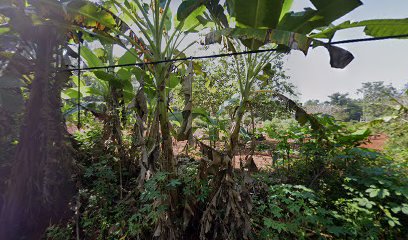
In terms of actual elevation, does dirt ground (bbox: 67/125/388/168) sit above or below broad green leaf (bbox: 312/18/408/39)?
below

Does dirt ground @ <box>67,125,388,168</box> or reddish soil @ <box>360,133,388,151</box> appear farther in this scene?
reddish soil @ <box>360,133,388,151</box>

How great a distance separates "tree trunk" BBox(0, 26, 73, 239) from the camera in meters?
2.38

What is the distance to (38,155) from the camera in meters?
2.41

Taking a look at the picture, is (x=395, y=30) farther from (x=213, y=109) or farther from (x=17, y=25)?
(x=213, y=109)

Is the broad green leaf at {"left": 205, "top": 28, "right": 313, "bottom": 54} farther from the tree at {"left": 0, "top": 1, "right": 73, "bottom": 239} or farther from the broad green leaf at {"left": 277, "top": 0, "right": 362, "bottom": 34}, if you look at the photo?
the tree at {"left": 0, "top": 1, "right": 73, "bottom": 239}

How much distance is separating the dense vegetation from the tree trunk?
0.04ft

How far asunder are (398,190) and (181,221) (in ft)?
6.69

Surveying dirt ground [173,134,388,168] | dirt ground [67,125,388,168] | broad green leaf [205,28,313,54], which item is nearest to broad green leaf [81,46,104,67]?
dirt ground [67,125,388,168]

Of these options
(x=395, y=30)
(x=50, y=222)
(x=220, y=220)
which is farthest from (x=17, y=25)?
(x=395, y=30)

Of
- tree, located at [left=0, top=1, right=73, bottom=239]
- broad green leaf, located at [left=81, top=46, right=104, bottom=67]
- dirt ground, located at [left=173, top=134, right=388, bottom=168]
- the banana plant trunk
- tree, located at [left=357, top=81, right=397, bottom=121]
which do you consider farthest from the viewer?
tree, located at [left=357, top=81, right=397, bottom=121]

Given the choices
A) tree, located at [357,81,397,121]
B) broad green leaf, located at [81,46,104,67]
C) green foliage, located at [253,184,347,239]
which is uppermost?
broad green leaf, located at [81,46,104,67]

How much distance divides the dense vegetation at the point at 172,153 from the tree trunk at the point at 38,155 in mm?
11

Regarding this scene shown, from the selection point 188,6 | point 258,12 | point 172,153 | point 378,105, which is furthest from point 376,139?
point 188,6

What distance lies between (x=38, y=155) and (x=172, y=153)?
155cm
